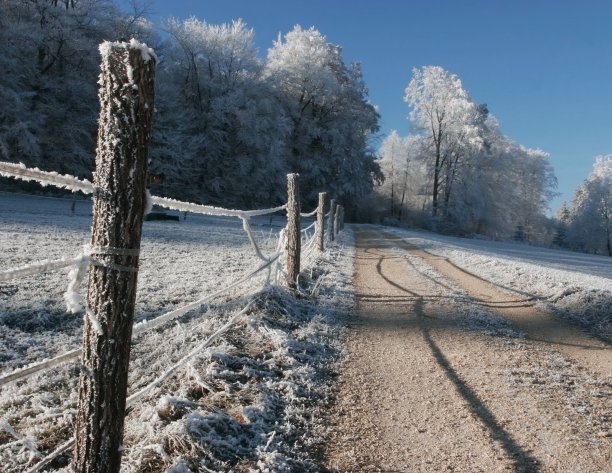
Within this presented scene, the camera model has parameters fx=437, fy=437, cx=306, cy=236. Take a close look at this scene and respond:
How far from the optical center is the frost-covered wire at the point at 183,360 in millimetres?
2954

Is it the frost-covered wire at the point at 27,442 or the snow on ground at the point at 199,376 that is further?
the snow on ground at the point at 199,376

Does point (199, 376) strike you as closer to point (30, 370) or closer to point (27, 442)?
point (27, 442)

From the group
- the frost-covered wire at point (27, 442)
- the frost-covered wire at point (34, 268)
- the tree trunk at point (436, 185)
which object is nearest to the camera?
the frost-covered wire at point (34, 268)

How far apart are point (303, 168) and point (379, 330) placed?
105 feet

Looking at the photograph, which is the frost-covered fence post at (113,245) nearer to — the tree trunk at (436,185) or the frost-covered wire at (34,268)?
the frost-covered wire at (34,268)

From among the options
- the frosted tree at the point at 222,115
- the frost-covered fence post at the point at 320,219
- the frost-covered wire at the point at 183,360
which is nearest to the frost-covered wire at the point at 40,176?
the frost-covered wire at the point at 183,360

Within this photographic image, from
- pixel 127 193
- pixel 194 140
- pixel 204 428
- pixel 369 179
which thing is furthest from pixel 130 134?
pixel 369 179

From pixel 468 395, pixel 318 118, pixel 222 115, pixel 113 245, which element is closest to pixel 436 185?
pixel 318 118

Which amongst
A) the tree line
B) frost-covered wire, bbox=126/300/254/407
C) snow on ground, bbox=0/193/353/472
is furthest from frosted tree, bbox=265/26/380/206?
frost-covered wire, bbox=126/300/254/407

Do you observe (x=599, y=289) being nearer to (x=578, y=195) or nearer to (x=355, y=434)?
(x=355, y=434)

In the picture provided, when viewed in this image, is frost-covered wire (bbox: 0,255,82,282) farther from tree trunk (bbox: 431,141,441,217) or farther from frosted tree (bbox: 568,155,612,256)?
frosted tree (bbox: 568,155,612,256)

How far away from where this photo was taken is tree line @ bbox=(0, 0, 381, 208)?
75.8 feet

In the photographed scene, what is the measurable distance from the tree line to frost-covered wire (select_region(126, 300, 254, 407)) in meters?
18.0

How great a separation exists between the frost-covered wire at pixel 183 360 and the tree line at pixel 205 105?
18.0 meters
